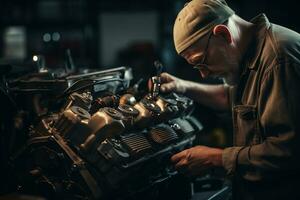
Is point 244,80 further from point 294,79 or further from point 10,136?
point 10,136

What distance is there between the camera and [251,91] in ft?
7.55

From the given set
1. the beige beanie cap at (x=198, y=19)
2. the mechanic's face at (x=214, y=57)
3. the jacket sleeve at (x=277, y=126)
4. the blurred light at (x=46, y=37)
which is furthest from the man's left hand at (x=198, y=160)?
the blurred light at (x=46, y=37)

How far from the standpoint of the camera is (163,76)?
290 cm

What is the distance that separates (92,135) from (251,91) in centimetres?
81

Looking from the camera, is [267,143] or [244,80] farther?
[244,80]

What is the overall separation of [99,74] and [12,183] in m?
0.80

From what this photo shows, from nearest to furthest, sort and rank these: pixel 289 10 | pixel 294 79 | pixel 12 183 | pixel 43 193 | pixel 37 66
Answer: pixel 294 79 → pixel 43 193 → pixel 12 183 → pixel 37 66 → pixel 289 10

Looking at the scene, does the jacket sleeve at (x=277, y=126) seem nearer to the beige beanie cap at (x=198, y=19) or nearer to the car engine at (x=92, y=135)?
the beige beanie cap at (x=198, y=19)

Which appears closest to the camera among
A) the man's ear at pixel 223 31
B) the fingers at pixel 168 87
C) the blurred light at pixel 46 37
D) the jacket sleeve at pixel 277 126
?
the jacket sleeve at pixel 277 126

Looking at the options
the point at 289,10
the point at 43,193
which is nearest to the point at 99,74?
the point at 43,193

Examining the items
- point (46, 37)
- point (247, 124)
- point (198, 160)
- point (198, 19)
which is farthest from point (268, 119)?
point (46, 37)

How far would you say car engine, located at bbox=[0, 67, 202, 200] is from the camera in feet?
7.10

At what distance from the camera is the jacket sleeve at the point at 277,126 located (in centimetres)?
206

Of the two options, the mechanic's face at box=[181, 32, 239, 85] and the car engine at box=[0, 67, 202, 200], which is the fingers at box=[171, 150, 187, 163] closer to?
the car engine at box=[0, 67, 202, 200]
